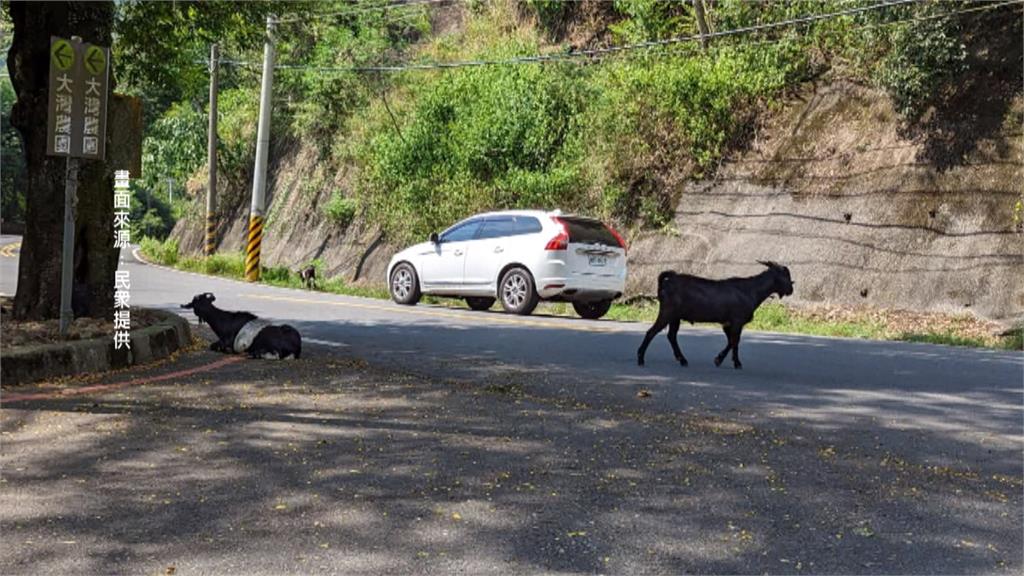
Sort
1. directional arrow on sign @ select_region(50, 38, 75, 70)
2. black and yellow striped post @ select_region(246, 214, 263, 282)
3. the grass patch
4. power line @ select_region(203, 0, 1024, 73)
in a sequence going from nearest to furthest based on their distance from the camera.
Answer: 1. directional arrow on sign @ select_region(50, 38, 75, 70)
2. the grass patch
3. power line @ select_region(203, 0, 1024, 73)
4. black and yellow striped post @ select_region(246, 214, 263, 282)

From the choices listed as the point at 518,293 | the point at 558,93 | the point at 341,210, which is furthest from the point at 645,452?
the point at 341,210

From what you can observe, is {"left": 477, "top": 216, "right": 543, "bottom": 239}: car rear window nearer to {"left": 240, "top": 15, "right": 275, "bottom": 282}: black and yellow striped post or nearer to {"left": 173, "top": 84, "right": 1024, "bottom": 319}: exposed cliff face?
{"left": 173, "top": 84, "right": 1024, "bottom": 319}: exposed cliff face

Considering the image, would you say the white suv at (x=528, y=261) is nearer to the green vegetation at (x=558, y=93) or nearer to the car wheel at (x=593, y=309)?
the car wheel at (x=593, y=309)

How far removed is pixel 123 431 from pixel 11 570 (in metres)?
2.68

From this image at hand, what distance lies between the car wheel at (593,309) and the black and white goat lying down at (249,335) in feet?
26.6

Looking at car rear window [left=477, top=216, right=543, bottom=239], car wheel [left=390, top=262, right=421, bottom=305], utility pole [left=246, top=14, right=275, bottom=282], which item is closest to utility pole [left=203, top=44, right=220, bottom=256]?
utility pole [left=246, top=14, right=275, bottom=282]

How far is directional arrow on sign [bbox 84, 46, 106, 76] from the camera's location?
9.50m

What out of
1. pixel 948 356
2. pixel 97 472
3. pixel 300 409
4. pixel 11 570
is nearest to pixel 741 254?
pixel 948 356

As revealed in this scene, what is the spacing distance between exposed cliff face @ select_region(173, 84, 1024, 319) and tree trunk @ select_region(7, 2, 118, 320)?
13148 mm

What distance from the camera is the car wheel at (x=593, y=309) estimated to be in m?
18.0

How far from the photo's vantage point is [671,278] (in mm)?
10742

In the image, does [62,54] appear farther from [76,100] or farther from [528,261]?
[528,261]

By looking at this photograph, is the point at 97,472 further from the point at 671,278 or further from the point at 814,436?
the point at 671,278

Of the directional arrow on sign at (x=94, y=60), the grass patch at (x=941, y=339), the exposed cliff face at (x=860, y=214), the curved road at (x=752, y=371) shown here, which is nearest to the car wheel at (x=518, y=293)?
the curved road at (x=752, y=371)
